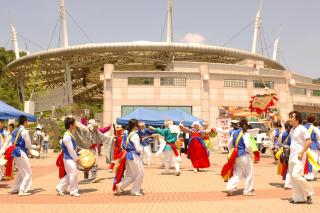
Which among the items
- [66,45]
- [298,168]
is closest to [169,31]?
[66,45]

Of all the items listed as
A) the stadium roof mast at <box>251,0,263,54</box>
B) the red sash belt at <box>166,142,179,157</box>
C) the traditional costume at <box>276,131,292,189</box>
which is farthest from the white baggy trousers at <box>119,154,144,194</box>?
the stadium roof mast at <box>251,0,263,54</box>

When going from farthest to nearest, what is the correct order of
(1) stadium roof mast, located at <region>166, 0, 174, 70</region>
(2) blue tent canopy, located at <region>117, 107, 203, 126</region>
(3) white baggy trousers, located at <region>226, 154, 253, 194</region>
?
(1) stadium roof mast, located at <region>166, 0, 174, 70</region> → (2) blue tent canopy, located at <region>117, 107, 203, 126</region> → (3) white baggy trousers, located at <region>226, 154, 253, 194</region>

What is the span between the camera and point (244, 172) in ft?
31.2

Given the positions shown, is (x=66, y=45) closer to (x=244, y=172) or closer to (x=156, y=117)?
(x=156, y=117)

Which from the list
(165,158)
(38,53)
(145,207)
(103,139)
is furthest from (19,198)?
(38,53)

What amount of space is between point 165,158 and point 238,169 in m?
5.34

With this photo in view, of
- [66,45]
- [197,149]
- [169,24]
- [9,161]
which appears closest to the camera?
[9,161]

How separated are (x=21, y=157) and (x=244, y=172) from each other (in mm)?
5407

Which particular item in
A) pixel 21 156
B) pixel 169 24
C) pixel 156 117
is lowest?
pixel 21 156

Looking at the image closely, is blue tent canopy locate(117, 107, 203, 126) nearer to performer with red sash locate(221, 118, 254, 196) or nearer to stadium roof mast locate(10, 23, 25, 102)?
performer with red sash locate(221, 118, 254, 196)

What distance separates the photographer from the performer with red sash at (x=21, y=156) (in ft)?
32.0

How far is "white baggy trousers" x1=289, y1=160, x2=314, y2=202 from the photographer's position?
8070 millimetres

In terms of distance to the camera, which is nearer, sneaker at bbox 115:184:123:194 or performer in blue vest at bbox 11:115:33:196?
sneaker at bbox 115:184:123:194

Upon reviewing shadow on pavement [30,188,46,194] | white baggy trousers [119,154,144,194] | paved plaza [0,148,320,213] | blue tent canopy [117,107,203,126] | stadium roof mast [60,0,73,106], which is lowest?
shadow on pavement [30,188,46,194]
